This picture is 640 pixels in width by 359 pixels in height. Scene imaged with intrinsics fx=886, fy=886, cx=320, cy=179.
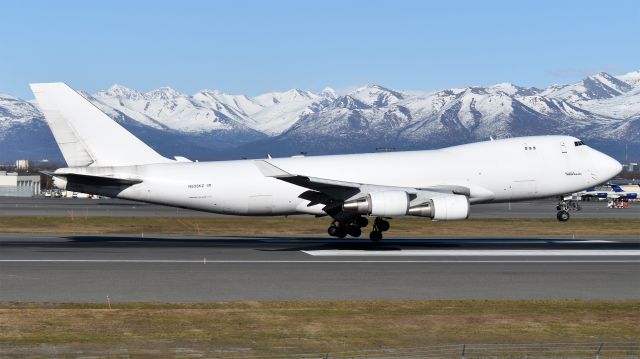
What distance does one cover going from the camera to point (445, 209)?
4066 centimetres

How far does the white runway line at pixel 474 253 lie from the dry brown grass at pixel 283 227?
12.2 m

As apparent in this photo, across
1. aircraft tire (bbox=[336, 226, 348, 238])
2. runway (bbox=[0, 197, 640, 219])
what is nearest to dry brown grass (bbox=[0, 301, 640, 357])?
aircraft tire (bbox=[336, 226, 348, 238])

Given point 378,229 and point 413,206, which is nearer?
point 413,206

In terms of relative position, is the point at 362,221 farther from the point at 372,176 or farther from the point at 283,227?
the point at 283,227

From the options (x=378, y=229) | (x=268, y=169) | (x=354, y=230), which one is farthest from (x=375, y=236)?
(x=268, y=169)

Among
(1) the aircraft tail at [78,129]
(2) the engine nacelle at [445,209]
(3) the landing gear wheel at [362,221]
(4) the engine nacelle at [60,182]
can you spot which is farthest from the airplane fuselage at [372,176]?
(2) the engine nacelle at [445,209]

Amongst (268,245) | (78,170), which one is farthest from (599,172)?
(78,170)

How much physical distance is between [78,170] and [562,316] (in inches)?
1110

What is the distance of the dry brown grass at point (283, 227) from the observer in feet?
181

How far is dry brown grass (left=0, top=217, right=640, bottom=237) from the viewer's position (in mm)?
55250

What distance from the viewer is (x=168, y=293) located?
26875 millimetres

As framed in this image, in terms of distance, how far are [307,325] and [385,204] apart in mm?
19293

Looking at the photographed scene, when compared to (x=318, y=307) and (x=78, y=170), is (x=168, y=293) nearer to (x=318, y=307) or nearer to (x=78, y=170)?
(x=318, y=307)

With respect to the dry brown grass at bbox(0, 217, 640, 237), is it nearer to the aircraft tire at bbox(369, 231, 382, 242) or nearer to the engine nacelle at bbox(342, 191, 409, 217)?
the aircraft tire at bbox(369, 231, 382, 242)
